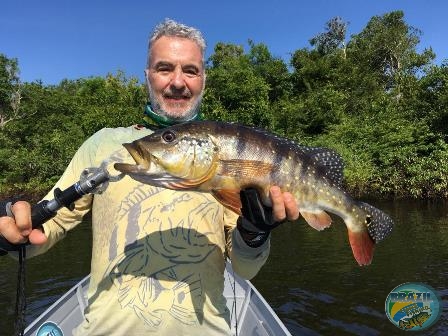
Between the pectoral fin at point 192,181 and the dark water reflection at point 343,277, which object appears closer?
the pectoral fin at point 192,181

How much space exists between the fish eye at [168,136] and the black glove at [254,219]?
0.49m

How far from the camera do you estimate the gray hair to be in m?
2.88

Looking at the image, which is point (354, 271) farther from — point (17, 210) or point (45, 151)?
point (45, 151)

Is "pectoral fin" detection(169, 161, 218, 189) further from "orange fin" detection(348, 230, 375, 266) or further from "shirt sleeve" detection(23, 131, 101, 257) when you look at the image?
"orange fin" detection(348, 230, 375, 266)

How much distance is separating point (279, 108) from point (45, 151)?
A: 58.3 feet

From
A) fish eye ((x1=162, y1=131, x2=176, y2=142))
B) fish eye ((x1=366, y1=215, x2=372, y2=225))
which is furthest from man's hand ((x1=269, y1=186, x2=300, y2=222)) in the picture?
fish eye ((x1=366, y1=215, x2=372, y2=225))

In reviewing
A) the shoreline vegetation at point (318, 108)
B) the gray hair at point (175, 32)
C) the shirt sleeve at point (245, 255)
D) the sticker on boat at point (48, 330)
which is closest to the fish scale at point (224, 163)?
the shirt sleeve at point (245, 255)

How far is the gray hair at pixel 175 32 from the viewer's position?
2883 mm

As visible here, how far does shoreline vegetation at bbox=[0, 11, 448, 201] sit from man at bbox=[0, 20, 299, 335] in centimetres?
1425

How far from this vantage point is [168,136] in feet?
8.11

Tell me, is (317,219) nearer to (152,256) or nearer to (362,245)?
(362,245)

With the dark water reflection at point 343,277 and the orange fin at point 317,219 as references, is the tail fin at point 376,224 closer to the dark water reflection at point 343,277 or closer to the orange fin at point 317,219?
the orange fin at point 317,219

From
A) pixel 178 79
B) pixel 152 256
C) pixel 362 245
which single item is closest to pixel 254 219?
pixel 152 256

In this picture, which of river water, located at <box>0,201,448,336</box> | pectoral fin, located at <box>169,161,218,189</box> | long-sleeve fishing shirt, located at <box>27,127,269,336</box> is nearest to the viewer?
pectoral fin, located at <box>169,161,218,189</box>
